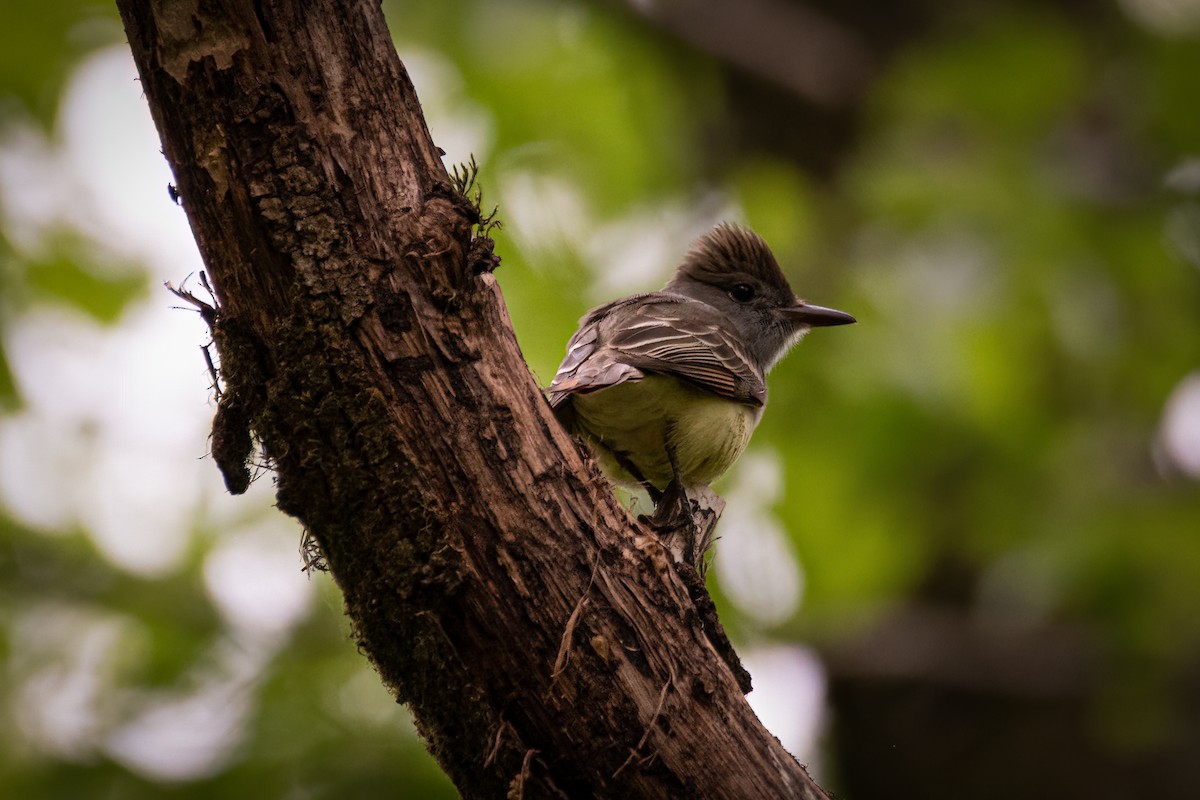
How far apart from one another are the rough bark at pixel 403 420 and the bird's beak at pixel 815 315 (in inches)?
128

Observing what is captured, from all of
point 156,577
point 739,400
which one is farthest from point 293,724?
point 739,400

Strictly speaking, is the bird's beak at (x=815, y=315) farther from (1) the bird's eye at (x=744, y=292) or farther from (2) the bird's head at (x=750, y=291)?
(1) the bird's eye at (x=744, y=292)

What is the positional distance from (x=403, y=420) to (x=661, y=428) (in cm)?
194

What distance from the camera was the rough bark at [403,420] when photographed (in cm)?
259

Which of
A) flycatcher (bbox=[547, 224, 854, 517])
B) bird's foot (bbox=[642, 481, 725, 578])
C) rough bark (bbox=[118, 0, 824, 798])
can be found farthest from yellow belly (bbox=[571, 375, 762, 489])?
rough bark (bbox=[118, 0, 824, 798])

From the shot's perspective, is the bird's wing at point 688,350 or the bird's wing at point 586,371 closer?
the bird's wing at point 586,371

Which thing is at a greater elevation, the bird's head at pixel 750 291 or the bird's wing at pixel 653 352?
the bird's head at pixel 750 291

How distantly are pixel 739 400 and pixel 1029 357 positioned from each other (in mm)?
2810

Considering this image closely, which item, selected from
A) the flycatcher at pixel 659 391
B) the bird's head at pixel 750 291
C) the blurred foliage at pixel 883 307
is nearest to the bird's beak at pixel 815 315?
the bird's head at pixel 750 291

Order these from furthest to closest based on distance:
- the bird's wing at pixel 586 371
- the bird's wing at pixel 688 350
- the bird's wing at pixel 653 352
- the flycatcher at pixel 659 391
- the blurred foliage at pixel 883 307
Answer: the blurred foliage at pixel 883 307 < the bird's wing at pixel 688 350 < the flycatcher at pixel 659 391 < the bird's wing at pixel 653 352 < the bird's wing at pixel 586 371

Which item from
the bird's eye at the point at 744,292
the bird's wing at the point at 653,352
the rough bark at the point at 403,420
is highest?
the bird's eye at the point at 744,292

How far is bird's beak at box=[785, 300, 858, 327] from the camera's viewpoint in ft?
19.1

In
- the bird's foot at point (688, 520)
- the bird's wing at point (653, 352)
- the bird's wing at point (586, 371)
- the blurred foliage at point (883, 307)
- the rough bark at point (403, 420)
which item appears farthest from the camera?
the blurred foliage at point (883, 307)

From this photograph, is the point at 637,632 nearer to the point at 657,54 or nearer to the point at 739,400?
the point at 739,400
